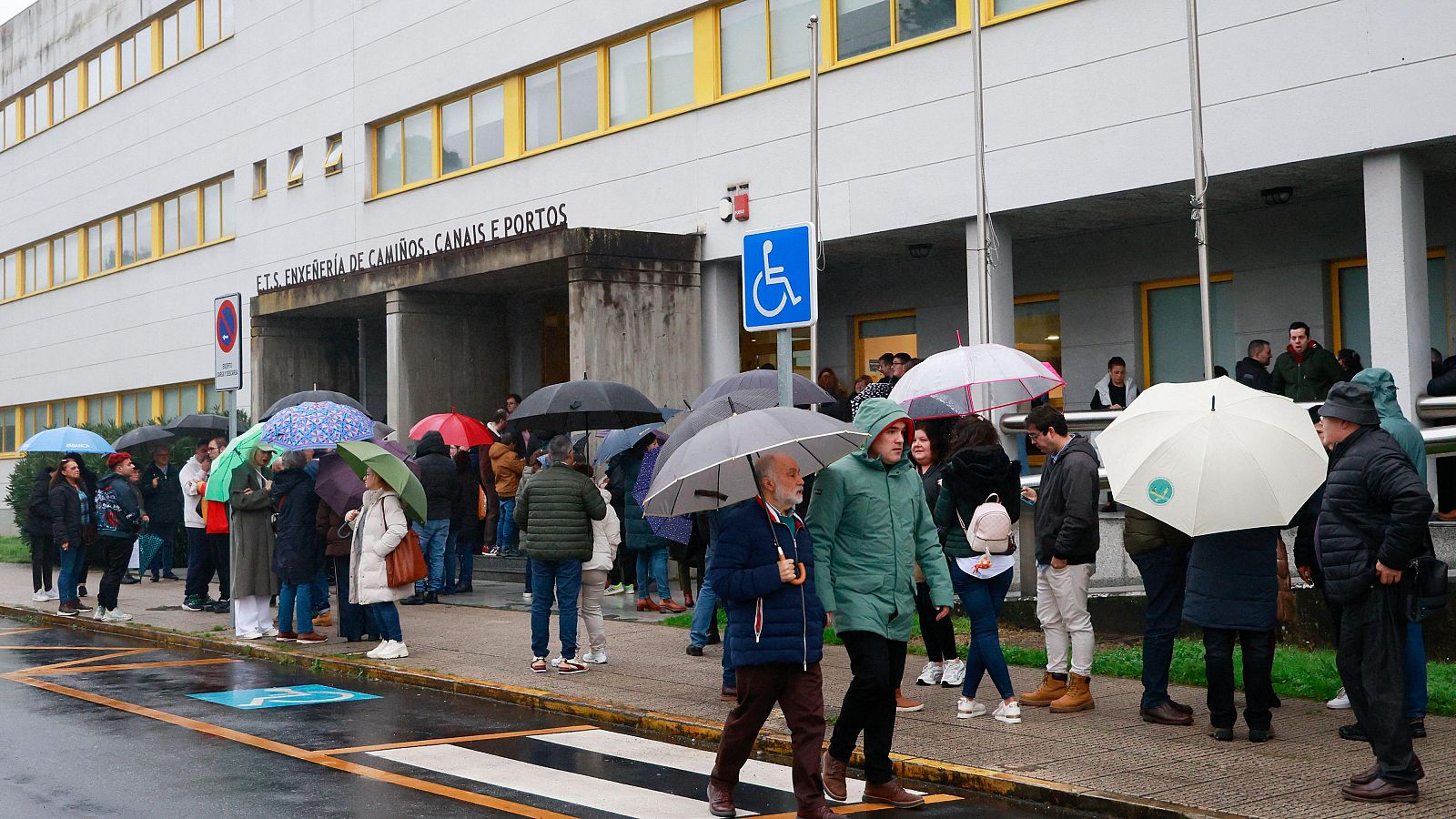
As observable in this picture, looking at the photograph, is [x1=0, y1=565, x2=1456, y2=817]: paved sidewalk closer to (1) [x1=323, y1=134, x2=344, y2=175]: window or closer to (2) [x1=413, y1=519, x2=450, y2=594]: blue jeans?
(2) [x1=413, y1=519, x2=450, y2=594]: blue jeans

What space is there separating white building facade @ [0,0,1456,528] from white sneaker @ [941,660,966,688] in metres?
6.26

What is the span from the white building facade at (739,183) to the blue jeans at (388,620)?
732 cm

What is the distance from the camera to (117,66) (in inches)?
1435

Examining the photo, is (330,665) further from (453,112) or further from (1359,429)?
(453,112)

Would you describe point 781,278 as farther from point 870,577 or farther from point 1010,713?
point 1010,713

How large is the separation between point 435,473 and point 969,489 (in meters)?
8.89

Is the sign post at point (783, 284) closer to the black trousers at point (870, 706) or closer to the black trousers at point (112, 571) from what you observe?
the black trousers at point (870, 706)

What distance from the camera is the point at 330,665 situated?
12312 mm

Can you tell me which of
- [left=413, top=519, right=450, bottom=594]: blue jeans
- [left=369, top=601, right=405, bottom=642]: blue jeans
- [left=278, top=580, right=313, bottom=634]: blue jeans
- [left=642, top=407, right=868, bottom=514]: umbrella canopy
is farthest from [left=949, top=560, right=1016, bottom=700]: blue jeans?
[left=413, top=519, right=450, bottom=594]: blue jeans

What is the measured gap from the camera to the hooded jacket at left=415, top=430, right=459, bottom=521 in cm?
1647

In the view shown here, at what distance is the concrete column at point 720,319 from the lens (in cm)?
2097

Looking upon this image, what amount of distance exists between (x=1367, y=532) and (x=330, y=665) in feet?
27.7

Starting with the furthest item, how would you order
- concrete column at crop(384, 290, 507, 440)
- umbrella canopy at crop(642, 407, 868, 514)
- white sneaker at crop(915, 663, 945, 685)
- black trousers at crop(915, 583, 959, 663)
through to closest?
concrete column at crop(384, 290, 507, 440) < white sneaker at crop(915, 663, 945, 685) < black trousers at crop(915, 583, 959, 663) < umbrella canopy at crop(642, 407, 868, 514)

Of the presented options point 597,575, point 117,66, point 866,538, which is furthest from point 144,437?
point 117,66
